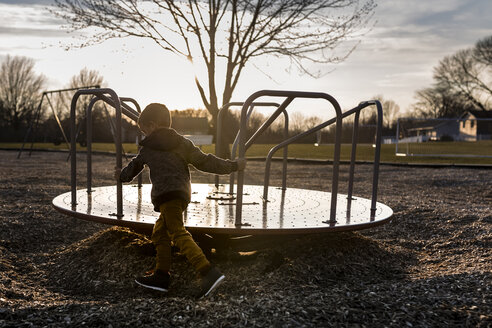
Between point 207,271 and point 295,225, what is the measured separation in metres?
0.81

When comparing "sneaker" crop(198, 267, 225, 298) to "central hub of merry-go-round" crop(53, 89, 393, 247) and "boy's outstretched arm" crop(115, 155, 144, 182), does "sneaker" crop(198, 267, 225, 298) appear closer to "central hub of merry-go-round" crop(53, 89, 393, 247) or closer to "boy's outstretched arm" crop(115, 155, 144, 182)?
"central hub of merry-go-round" crop(53, 89, 393, 247)

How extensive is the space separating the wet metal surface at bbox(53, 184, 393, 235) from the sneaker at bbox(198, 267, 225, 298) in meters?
0.41

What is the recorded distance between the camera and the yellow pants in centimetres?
267

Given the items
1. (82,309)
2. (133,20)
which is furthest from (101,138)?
(82,309)

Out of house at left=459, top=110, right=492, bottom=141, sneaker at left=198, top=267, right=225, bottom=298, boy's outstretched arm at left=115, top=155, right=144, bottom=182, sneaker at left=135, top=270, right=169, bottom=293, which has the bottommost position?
sneaker at left=135, top=270, right=169, bottom=293

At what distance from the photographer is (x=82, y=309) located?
2291 mm

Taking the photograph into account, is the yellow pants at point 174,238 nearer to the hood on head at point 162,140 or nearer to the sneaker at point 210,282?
the sneaker at point 210,282

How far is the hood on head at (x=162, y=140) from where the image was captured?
2781 mm

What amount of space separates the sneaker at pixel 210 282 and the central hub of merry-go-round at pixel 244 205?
41 cm

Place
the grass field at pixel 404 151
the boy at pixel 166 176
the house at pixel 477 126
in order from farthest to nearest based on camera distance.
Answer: the house at pixel 477 126 → the grass field at pixel 404 151 → the boy at pixel 166 176

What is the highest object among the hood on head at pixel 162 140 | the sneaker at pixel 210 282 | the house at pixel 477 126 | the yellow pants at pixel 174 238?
the house at pixel 477 126

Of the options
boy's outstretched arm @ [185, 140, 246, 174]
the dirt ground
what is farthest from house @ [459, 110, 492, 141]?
boy's outstretched arm @ [185, 140, 246, 174]

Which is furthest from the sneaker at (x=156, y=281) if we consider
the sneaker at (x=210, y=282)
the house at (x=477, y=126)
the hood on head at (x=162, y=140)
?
the house at (x=477, y=126)

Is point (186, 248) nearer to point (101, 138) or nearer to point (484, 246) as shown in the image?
point (484, 246)
